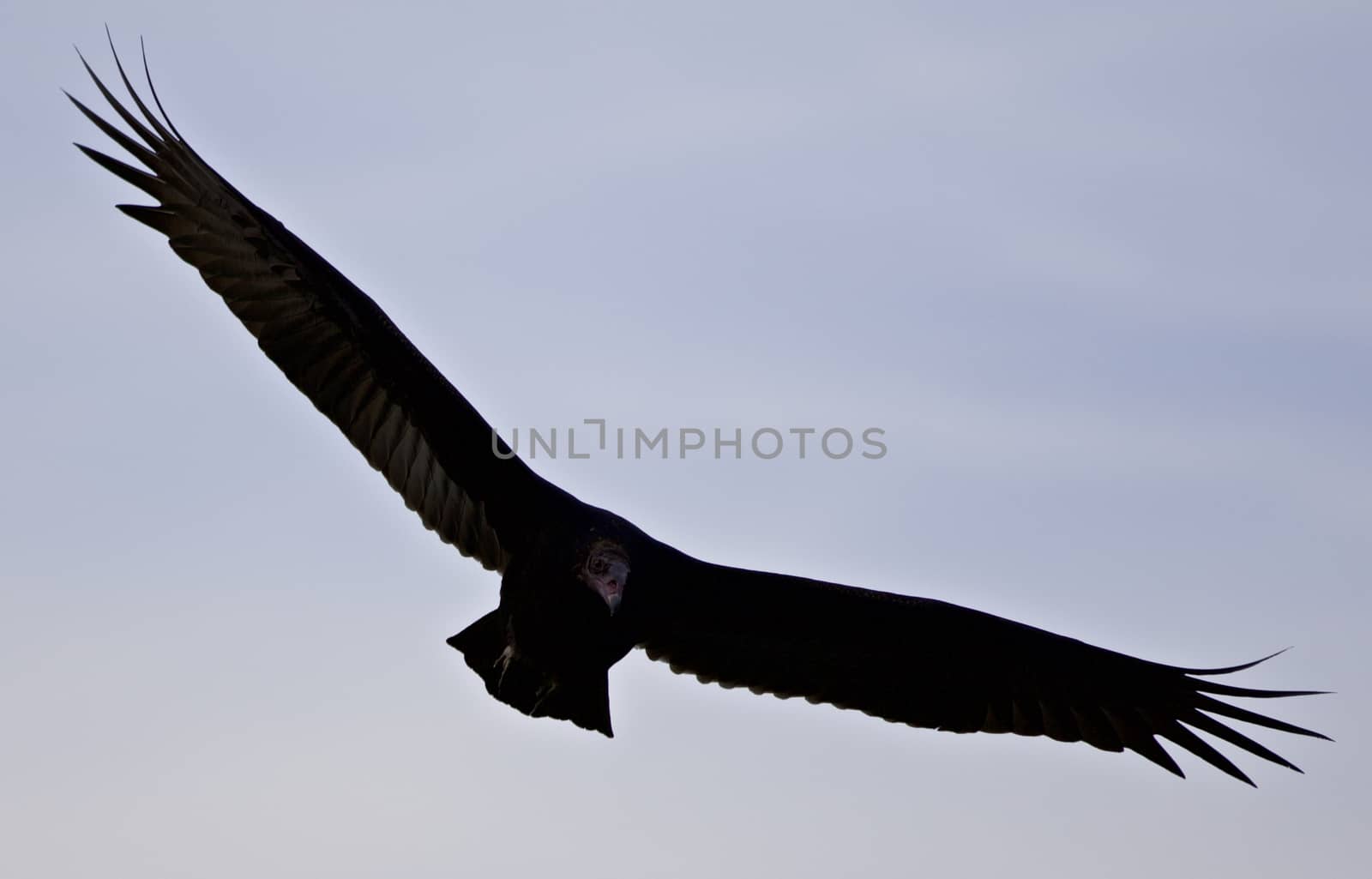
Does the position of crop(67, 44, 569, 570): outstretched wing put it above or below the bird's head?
above

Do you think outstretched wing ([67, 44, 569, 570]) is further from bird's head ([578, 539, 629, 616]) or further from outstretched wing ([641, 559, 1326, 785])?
outstretched wing ([641, 559, 1326, 785])

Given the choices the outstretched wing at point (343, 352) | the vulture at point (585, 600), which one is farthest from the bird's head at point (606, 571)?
the outstretched wing at point (343, 352)

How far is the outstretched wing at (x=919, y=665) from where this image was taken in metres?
7.68

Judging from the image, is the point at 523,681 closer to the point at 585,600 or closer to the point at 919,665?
the point at 585,600

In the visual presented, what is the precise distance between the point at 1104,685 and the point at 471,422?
326cm

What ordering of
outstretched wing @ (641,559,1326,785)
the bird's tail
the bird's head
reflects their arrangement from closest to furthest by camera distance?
1. the bird's head
2. the bird's tail
3. outstretched wing @ (641,559,1326,785)

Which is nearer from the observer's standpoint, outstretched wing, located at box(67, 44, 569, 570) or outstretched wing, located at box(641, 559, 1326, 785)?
outstretched wing, located at box(67, 44, 569, 570)

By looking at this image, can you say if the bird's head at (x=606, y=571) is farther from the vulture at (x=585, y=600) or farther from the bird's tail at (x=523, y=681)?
the bird's tail at (x=523, y=681)

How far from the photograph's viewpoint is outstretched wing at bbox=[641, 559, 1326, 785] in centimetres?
768

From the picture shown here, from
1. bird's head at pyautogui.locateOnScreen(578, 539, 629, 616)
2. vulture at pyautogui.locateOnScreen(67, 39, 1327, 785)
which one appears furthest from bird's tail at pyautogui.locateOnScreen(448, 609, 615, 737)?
bird's head at pyautogui.locateOnScreen(578, 539, 629, 616)

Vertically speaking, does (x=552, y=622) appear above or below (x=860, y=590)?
below

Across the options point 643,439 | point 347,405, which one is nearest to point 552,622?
point 643,439

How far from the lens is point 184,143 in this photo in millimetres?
6996

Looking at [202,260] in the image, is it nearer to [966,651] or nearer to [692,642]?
[692,642]
